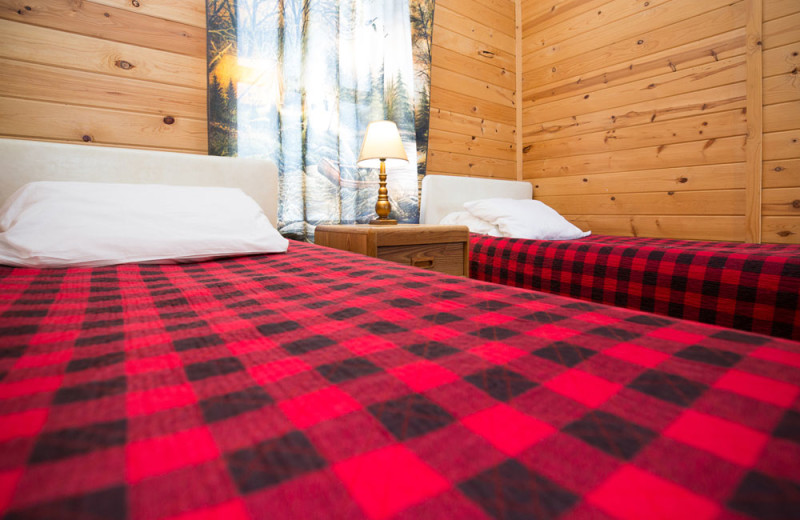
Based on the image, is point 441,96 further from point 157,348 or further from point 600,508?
point 600,508

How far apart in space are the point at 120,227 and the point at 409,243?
1.12m

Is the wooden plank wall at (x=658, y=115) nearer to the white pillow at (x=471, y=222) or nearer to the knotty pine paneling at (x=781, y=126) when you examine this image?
the knotty pine paneling at (x=781, y=126)

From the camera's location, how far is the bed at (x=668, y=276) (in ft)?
3.71

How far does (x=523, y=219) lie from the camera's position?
207cm

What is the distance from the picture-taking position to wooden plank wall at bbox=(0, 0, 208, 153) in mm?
1525

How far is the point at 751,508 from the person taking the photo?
22 cm

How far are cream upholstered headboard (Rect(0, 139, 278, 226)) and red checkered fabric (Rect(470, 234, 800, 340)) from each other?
1.24 metres

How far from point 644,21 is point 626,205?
3.78ft

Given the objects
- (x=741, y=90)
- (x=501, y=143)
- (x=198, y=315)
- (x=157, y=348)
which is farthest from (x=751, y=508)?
(x=501, y=143)

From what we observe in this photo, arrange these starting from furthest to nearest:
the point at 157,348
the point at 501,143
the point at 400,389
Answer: the point at 501,143 → the point at 157,348 → the point at 400,389

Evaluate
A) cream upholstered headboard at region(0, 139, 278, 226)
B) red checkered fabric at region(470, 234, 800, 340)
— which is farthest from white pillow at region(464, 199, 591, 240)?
cream upholstered headboard at region(0, 139, 278, 226)

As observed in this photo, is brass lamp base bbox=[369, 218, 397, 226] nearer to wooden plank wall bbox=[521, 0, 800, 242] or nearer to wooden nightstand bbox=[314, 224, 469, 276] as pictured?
wooden nightstand bbox=[314, 224, 469, 276]

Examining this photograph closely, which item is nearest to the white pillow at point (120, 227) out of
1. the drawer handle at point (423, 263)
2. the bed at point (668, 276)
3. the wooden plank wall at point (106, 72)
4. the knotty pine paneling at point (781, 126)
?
the wooden plank wall at point (106, 72)

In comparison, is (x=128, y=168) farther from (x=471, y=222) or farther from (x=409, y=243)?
(x=471, y=222)
